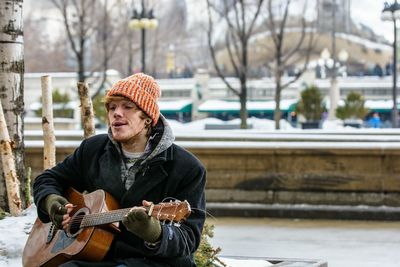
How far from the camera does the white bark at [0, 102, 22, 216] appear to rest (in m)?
8.32

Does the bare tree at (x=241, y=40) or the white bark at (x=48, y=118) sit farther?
the bare tree at (x=241, y=40)

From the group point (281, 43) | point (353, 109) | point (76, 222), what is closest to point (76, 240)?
point (76, 222)

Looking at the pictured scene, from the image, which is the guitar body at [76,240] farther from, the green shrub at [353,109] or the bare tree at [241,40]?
the green shrub at [353,109]

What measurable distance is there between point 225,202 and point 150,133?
9740mm

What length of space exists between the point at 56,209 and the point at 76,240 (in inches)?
Answer: 8.6

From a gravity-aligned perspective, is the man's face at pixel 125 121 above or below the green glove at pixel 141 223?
above

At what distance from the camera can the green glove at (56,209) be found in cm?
530

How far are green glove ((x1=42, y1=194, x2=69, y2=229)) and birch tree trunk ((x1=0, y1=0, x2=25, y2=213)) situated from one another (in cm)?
358

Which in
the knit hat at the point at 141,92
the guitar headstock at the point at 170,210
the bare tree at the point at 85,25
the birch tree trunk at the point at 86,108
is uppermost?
the bare tree at the point at 85,25

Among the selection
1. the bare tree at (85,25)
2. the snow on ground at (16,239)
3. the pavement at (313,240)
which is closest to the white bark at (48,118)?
the snow on ground at (16,239)

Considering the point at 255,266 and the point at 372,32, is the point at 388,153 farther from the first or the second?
the point at 372,32

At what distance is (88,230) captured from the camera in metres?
5.07

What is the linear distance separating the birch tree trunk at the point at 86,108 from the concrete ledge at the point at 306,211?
5.92 meters

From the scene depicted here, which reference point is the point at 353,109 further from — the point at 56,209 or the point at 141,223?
the point at 141,223
